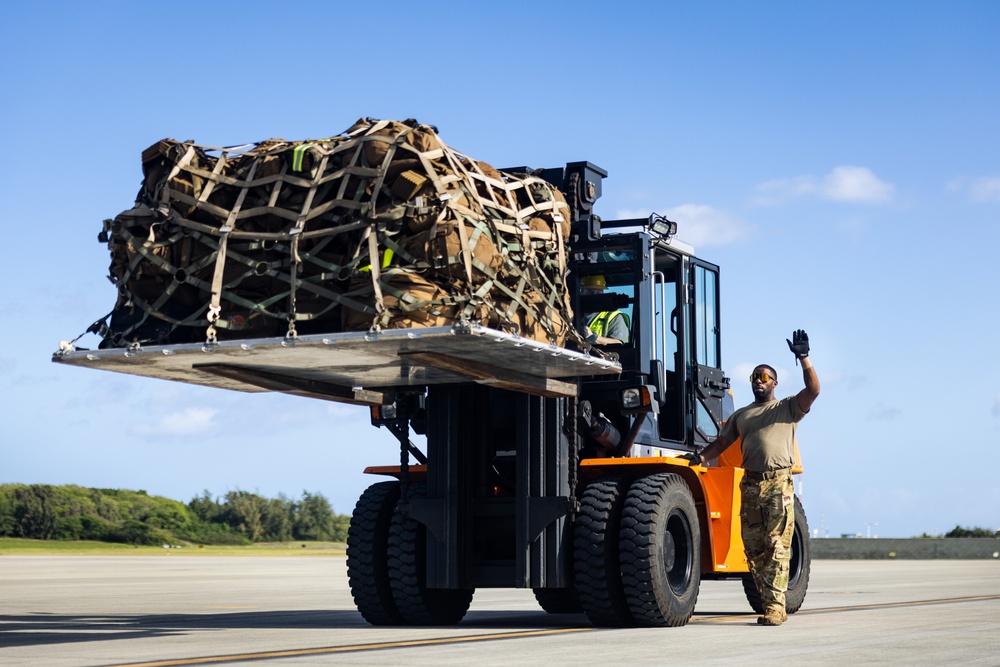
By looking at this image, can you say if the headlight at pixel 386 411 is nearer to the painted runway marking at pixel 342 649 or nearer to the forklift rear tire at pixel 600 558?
the forklift rear tire at pixel 600 558

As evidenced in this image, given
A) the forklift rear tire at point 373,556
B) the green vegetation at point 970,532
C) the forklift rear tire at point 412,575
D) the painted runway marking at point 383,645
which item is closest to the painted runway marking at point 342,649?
the painted runway marking at point 383,645

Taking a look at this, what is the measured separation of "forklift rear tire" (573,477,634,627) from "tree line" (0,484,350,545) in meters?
49.3

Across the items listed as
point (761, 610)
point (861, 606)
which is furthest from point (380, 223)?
point (861, 606)

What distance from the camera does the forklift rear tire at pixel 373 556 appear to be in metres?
12.2

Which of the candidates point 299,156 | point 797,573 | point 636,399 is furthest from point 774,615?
point 299,156

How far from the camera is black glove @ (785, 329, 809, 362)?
11.3 meters

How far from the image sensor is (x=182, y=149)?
33.3 feet

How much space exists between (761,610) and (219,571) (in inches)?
786

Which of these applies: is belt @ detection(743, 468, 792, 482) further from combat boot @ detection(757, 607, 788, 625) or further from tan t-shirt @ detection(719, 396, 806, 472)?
combat boot @ detection(757, 607, 788, 625)

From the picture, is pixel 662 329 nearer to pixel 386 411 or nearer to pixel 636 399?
pixel 636 399

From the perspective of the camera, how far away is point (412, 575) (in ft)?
39.4

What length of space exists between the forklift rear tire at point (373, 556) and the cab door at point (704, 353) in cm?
280

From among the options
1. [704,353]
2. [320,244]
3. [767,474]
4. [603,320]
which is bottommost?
[767,474]

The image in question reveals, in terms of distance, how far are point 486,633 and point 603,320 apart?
2.78m
